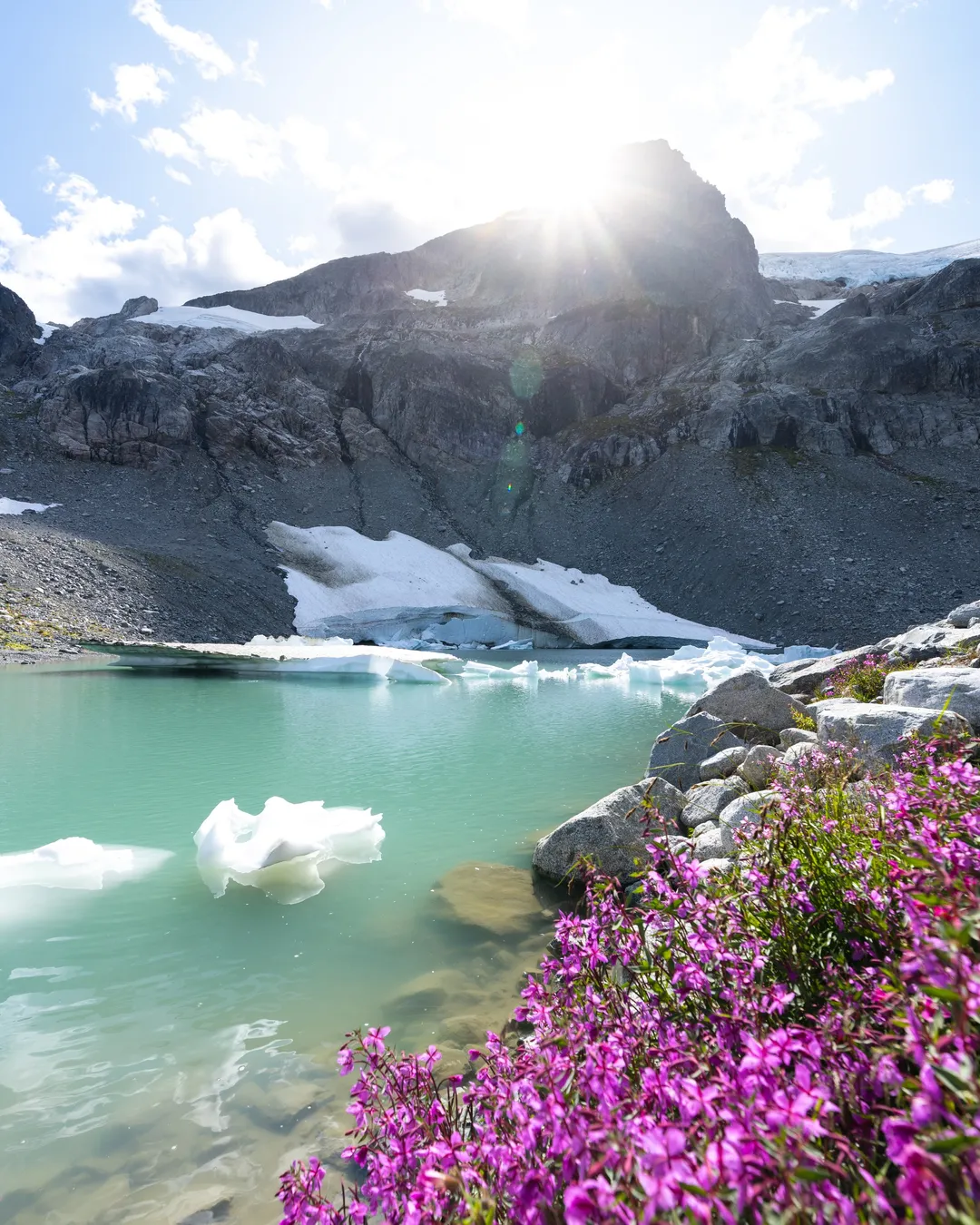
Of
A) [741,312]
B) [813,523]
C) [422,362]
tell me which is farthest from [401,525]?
[741,312]

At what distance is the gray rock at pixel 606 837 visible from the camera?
757 cm

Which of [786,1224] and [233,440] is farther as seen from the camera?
[233,440]

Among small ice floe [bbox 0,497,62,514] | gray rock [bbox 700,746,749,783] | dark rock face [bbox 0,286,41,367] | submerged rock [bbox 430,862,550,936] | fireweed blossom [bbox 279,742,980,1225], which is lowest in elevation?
submerged rock [bbox 430,862,550,936]

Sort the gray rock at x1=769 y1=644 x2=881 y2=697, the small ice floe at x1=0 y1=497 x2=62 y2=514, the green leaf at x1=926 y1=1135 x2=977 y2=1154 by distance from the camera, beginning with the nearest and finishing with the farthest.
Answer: the green leaf at x1=926 y1=1135 x2=977 y2=1154 < the gray rock at x1=769 y1=644 x2=881 y2=697 < the small ice floe at x1=0 y1=497 x2=62 y2=514

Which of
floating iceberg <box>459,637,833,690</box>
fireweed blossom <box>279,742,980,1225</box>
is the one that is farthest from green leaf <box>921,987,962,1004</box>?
floating iceberg <box>459,637,833,690</box>

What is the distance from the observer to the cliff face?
65625 mm

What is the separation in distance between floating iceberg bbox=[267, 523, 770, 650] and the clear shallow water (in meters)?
41.7

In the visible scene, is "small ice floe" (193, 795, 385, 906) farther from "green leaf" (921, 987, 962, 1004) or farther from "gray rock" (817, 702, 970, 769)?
"green leaf" (921, 987, 962, 1004)

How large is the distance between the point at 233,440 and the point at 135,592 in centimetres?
3918

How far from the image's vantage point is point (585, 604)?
65.9m

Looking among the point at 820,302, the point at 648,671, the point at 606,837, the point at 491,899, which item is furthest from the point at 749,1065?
the point at 820,302

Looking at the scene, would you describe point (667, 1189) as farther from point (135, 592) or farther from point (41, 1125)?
point (135, 592)

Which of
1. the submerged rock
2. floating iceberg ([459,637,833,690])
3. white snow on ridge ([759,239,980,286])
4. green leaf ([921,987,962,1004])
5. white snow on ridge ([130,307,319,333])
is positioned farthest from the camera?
white snow on ridge ([759,239,980,286])

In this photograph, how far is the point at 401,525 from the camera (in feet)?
248
